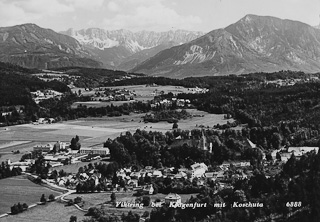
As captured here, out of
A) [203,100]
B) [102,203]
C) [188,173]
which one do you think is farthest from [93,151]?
[203,100]

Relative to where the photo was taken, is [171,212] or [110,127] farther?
[110,127]

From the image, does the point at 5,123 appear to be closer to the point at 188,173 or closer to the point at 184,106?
the point at 184,106

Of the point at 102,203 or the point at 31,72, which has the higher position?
the point at 31,72

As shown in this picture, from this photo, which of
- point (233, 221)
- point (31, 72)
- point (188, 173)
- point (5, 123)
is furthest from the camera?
point (31, 72)

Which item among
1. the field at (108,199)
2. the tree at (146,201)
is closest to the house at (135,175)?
the field at (108,199)

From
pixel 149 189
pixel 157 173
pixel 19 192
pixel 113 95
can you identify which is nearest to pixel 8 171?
pixel 19 192
